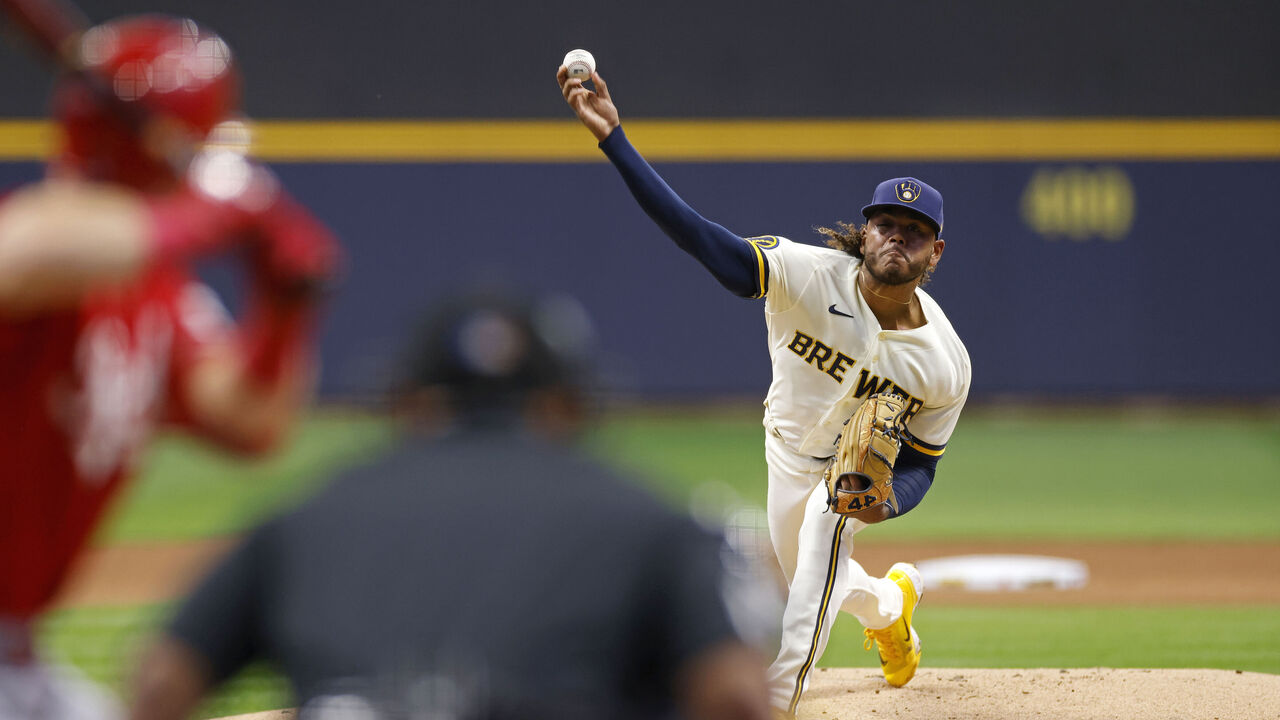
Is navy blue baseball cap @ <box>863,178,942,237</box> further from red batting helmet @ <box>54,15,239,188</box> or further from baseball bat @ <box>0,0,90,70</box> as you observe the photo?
baseball bat @ <box>0,0,90,70</box>

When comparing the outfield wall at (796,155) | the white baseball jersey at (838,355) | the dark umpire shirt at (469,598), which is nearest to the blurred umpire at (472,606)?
the dark umpire shirt at (469,598)

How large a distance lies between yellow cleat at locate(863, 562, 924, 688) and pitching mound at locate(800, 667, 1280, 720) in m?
0.08

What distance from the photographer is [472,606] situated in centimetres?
162

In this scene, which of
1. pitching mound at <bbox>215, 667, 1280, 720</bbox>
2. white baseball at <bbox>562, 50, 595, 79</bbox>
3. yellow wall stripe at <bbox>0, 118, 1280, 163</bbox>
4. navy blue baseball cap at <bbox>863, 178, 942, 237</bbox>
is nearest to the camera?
white baseball at <bbox>562, 50, 595, 79</bbox>

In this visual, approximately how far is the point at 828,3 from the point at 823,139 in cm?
166

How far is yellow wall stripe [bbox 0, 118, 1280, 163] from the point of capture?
15.6 meters

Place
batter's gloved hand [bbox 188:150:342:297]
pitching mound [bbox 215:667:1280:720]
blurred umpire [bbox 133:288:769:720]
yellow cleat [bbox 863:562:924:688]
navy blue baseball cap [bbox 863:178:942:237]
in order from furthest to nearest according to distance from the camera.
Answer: yellow cleat [bbox 863:562:924:688] → pitching mound [bbox 215:667:1280:720] → navy blue baseball cap [bbox 863:178:942:237] → batter's gloved hand [bbox 188:150:342:297] → blurred umpire [bbox 133:288:769:720]

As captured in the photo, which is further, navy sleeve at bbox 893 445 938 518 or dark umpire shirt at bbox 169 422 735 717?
navy sleeve at bbox 893 445 938 518

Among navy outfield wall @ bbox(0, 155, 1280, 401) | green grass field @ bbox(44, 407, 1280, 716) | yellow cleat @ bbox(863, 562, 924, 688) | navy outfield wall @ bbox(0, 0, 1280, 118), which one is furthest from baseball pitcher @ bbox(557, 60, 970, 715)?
navy outfield wall @ bbox(0, 0, 1280, 118)

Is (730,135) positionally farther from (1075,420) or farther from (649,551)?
(649,551)

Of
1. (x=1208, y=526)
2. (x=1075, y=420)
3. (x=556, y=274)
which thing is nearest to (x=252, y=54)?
(x=556, y=274)

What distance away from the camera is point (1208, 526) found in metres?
10.1

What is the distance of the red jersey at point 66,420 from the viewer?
1.94 m

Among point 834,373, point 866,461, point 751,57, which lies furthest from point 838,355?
point 751,57
